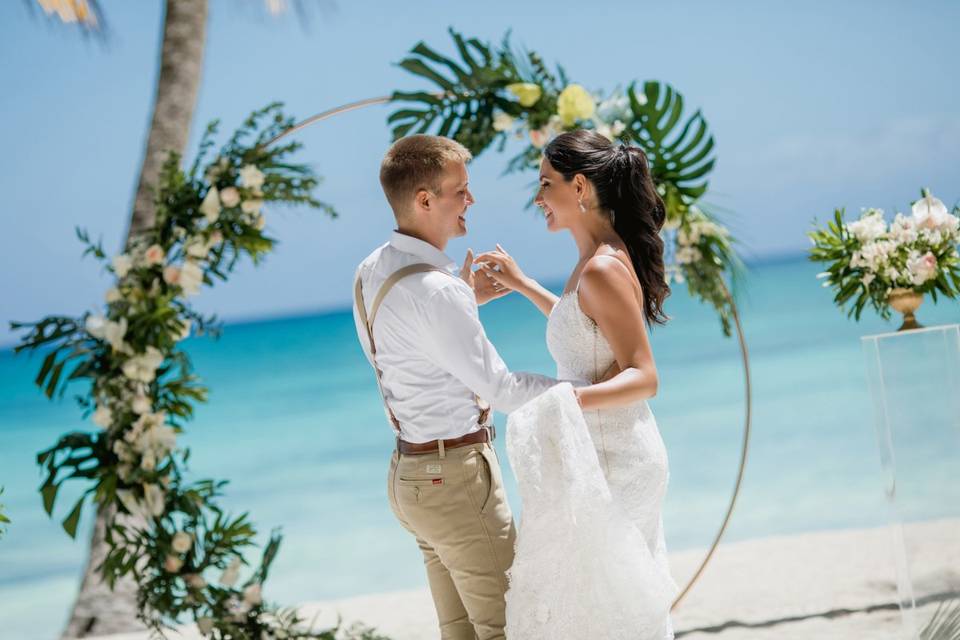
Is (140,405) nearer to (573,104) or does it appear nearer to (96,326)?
(96,326)

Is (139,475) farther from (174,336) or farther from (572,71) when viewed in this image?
(572,71)

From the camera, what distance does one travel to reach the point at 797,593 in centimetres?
671

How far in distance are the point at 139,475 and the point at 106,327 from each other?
0.51 metres

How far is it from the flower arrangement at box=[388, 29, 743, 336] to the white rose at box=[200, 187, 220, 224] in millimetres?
1050

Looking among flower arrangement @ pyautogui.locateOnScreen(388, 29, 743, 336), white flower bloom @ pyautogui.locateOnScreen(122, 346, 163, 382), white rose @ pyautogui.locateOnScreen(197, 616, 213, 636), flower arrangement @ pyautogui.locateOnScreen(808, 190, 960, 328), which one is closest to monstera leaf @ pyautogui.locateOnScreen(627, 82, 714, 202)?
flower arrangement @ pyautogui.locateOnScreen(388, 29, 743, 336)

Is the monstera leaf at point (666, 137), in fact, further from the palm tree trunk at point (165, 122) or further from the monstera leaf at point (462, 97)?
the palm tree trunk at point (165, 122)

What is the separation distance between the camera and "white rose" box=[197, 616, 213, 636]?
11.9 ft

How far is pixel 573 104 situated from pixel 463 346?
1.80 meters

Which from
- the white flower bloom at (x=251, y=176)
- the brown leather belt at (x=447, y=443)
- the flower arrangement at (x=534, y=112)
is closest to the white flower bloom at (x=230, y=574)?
the brown leather belt at (x=447, y=443)

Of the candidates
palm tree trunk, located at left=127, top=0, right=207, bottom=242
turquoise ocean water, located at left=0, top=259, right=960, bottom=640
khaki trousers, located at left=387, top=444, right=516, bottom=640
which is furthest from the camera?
turquoise ocean water, located at left=0, top=259, right=960, bottom=640

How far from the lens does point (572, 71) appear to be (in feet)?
96.7

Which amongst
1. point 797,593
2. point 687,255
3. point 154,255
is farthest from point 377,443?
point 154,255

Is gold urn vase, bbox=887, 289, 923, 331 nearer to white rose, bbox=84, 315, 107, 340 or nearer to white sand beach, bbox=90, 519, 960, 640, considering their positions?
white sand beach, bbox=90, 519, 960, 640

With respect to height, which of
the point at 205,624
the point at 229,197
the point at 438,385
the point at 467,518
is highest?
the point at 229,197
